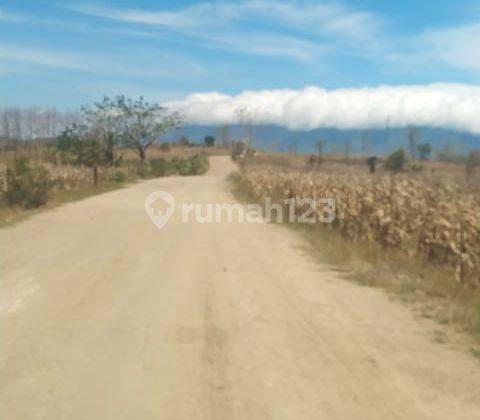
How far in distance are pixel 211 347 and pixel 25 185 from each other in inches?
587

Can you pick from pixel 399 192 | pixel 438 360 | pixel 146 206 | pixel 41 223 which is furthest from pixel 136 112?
pixel 438 360

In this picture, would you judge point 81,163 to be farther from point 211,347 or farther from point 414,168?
point 211,347

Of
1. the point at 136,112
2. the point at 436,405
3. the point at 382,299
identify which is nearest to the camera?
the point at 436,405

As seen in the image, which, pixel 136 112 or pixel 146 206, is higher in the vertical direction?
pixel 136 112

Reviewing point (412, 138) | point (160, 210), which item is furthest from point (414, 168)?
point (160, 210)

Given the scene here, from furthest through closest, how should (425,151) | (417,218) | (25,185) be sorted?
(425,151) < (25,185) < (417,218)

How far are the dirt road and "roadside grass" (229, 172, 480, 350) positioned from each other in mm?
348

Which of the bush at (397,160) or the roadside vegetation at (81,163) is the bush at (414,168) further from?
the roadside vegetation at (81,163)

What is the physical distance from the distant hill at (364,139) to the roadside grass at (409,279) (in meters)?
19.3

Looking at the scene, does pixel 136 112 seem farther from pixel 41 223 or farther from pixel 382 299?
pixel 382 299

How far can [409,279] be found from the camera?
9336 millimetres

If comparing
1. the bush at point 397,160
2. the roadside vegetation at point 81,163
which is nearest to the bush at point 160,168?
the roadside vegetation at point 81,163

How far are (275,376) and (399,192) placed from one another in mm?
8086

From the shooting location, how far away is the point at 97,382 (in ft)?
16.3
